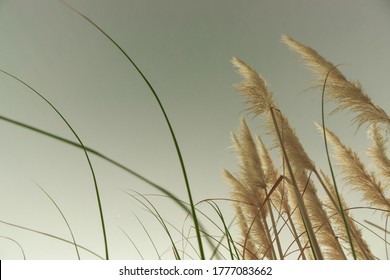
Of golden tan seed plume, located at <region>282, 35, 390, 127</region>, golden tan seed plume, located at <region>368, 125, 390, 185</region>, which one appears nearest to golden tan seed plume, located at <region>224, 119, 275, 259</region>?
golden tan seed plume, located at <region>282, 35, 390, 127</region>

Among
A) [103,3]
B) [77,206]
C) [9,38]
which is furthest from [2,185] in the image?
[103,3]

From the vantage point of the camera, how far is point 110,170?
229 centimetres

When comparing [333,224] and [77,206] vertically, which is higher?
[77,206]

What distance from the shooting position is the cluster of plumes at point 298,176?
143cm

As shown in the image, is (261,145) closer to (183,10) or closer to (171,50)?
(171,50)

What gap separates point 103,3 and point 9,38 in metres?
0.78

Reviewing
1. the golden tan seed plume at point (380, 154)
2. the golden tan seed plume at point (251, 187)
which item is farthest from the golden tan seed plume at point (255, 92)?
the golden tan seed plume at point (380, 154)

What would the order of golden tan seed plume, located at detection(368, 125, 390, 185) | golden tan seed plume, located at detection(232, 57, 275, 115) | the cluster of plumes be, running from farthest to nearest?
1. golden tan seed plume, located at detection(368, 125, 390, 185)
2. golden tan seed plume, located at detection(232, 57, 275, 115)
3. the cluster of plumes

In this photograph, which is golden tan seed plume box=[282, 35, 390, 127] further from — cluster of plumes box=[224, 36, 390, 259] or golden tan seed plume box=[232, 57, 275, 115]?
golden tan seed plume box=[232, 57, 275, 115]

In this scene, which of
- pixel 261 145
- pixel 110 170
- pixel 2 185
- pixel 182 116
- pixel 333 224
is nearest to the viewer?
pixel 333 224

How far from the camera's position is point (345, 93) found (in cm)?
147

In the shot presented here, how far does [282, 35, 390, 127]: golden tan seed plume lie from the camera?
1437mm

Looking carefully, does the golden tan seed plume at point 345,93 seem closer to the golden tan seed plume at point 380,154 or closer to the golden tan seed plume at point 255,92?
the golden tan seed plume at point 255,92
